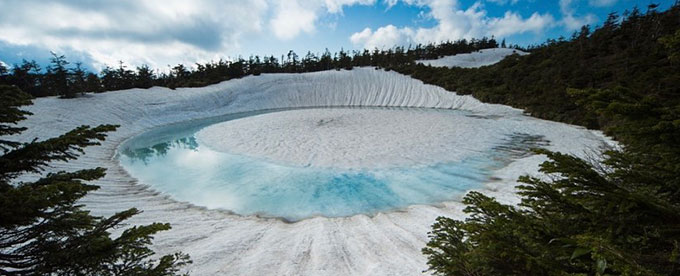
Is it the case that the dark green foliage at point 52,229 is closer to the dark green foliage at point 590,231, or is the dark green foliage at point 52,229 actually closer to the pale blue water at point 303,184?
the dark green foliage at point 590,231

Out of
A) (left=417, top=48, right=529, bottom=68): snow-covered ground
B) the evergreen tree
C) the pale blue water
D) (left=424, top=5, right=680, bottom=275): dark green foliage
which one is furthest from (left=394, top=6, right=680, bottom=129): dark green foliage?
the evergreen tree

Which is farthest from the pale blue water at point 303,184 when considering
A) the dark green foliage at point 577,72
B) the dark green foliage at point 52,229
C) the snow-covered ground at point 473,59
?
the snow-covered ground at point 473,59

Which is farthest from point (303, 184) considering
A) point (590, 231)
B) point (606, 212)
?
point (606, 212)

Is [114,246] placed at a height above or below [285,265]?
above

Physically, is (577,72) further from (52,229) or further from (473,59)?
(473,59)

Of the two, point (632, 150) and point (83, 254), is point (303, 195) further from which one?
point (632, 150)

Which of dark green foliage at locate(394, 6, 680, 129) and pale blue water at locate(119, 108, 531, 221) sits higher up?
dark green foliage at locate(394, 6, 680, 129)

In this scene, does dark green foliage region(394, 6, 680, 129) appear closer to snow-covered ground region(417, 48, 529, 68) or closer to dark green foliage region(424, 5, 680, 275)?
dark green foliage region(424, 5, 680, 275)

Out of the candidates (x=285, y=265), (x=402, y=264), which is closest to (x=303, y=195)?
(x=285, y=265)
